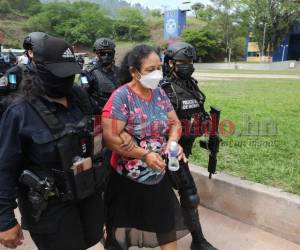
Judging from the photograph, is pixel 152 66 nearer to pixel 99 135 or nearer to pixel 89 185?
pixel 99 135

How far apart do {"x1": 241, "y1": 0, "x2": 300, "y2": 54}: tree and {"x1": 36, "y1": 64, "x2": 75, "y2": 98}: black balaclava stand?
1981 inches

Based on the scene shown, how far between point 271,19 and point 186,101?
5017cm

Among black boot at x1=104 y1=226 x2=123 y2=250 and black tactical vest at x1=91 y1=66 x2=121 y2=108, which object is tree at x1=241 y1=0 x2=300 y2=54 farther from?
black boot at x1=104 y1=226 x2=123 y2=250

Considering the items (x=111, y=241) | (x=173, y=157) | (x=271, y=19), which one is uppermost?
(x=271, y=19)

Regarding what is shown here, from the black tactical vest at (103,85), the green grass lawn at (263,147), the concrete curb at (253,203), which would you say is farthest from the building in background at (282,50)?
the concrete curb at (253,203)

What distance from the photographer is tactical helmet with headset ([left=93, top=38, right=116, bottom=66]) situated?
4.24m

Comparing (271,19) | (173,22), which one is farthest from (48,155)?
(271,19)

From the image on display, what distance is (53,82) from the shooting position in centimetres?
175

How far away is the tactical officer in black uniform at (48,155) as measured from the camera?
1.70 metres

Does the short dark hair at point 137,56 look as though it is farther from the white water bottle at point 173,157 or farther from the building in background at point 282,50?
the building in background at point 282,50

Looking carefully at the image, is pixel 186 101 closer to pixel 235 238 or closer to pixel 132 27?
pixel 235 238

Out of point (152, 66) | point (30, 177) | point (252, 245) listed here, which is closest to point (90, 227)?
point (30, 177)

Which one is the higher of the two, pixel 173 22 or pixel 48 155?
pixel 173 22

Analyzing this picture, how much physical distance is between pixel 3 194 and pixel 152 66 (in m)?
1.15
